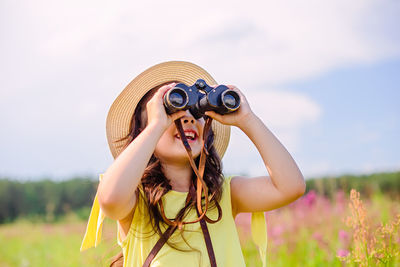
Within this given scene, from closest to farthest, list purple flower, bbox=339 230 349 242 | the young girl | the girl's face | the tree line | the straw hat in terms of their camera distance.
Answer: the young girl → the girl's face → the straw hat → purple flower, bbox=339 230 349 242 → the tree line

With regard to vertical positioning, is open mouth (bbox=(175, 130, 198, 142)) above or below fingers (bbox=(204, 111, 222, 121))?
below

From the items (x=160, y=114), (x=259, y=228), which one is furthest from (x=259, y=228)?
(x=160, y=114)

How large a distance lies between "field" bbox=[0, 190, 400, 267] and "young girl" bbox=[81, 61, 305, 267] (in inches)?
13.2

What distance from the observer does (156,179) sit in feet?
6.79

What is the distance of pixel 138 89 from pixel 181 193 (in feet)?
2.00

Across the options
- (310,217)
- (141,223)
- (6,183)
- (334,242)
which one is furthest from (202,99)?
(6,183)

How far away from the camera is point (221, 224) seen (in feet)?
6.61

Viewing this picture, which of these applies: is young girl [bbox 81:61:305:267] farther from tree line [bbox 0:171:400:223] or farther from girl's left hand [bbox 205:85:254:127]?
tree line [bbox 0:171:400:223]

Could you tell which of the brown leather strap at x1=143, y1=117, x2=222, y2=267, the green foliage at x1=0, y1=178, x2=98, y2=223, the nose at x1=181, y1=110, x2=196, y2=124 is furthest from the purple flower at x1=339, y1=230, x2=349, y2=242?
the green foliage at x1=0, y1=178, x2=98, y2=223

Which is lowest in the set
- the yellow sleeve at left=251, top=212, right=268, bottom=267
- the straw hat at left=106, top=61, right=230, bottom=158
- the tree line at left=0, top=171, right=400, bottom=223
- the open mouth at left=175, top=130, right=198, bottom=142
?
the yellow sleeve at left=251, top=212, right=268, bottom=267

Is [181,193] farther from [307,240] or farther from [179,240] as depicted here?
[307,240]

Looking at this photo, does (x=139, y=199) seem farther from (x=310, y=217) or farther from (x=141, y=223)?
(x=310, y=217)

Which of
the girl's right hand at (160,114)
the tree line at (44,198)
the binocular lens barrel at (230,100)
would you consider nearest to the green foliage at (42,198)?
the tree line at (44,198)

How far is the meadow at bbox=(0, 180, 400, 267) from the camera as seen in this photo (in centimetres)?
206
